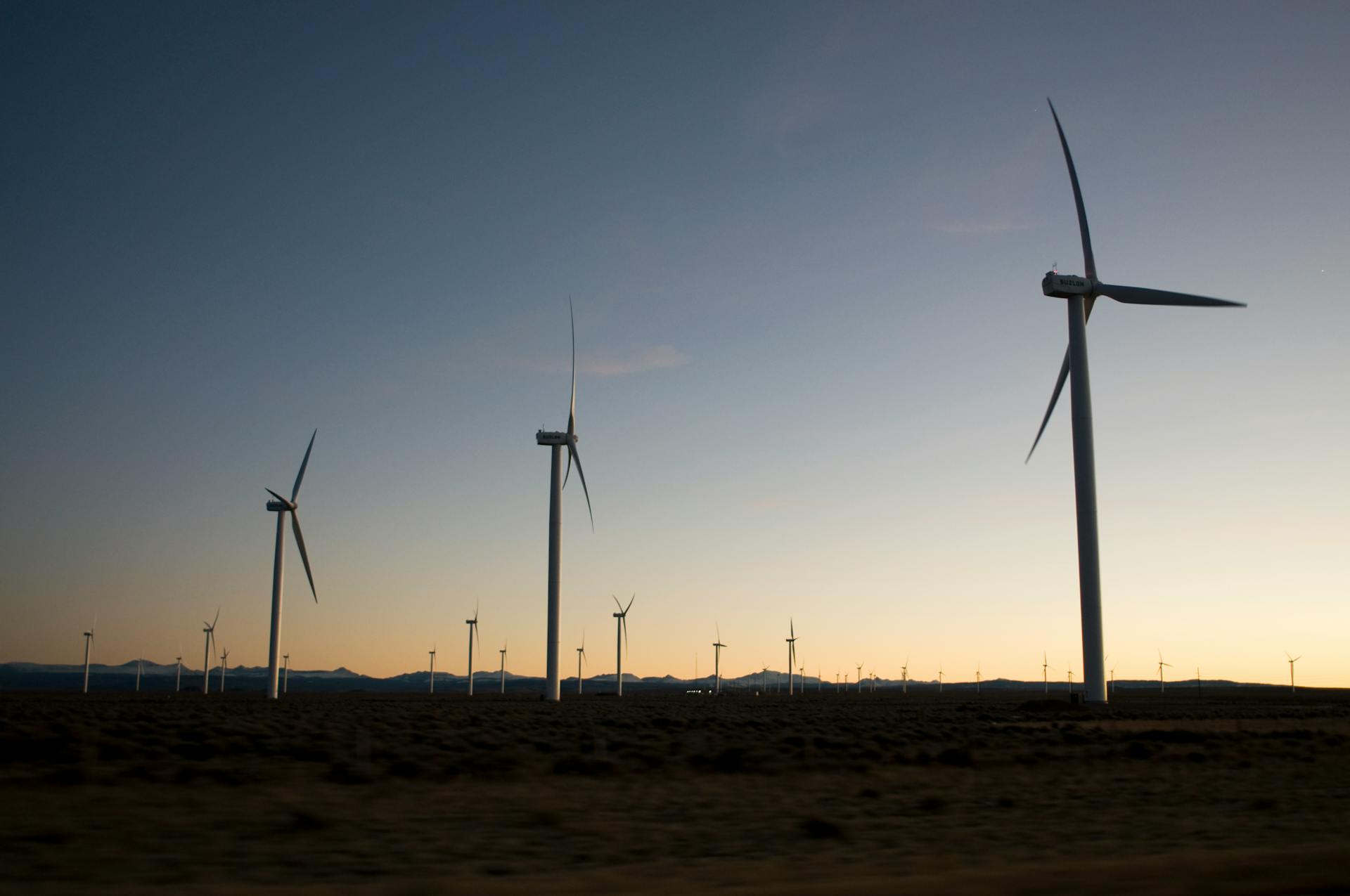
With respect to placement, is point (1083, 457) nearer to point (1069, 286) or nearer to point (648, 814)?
point (1069, 286)

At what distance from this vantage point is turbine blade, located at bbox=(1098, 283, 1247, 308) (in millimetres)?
73812

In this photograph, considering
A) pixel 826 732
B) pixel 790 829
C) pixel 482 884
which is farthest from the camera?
pixel 826 732

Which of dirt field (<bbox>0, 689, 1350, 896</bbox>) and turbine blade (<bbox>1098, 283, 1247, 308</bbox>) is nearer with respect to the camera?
dirt field (<bbox>0, 689, 1350, 896</bbox>)

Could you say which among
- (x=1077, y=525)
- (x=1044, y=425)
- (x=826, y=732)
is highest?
(x=1044, y=425)

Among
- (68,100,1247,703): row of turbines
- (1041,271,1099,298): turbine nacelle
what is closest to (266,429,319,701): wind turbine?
(68,100,1247,703): row of turbines

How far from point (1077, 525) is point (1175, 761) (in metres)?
40.3

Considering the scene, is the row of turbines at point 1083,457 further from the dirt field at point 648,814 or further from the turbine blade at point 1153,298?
the dirt field at point 648,814

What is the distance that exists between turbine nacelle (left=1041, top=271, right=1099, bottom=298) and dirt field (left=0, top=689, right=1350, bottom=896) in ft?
155

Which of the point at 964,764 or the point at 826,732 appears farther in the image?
the point at 826,732

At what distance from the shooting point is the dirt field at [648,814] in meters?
11.9

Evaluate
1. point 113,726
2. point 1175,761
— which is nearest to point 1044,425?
point 1175,761

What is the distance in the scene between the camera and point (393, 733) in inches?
1377

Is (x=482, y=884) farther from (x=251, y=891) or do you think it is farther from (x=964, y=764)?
(x=964, y=764)

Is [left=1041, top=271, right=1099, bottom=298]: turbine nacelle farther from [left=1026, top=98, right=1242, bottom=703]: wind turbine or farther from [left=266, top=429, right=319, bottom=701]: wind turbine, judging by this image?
[left=266, top=429, right=319, bottom=701]: wind turbine
